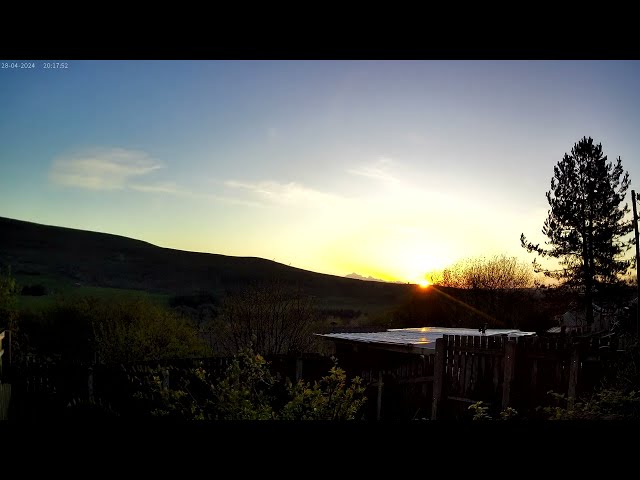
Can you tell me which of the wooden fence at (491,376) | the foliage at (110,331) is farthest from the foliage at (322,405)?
the foliage at (110,331)

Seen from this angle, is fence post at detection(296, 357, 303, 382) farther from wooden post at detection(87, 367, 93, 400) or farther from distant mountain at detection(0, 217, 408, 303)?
distant mountain at detection(0, 217, 408, 303)

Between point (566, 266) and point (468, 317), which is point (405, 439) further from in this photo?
point (566, 266)

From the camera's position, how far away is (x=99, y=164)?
35.0 feet

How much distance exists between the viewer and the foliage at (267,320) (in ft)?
50.7

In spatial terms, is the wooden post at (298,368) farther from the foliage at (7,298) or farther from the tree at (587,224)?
the tree at (587,224)

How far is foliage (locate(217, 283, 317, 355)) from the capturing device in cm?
1546

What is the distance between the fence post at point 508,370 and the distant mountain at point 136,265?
1122 inches

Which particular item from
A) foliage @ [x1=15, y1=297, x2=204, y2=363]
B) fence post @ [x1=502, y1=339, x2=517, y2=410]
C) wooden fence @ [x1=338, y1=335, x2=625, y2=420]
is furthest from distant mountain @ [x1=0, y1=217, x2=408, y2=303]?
fence post @ [x1=502, y1=339, x2=517, y2=410]

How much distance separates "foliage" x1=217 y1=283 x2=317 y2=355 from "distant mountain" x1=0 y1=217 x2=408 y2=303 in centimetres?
1966

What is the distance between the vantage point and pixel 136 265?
139 ft

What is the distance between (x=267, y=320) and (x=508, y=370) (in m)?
9.14

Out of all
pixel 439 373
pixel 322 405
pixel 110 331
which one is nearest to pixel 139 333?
pixel 110 331

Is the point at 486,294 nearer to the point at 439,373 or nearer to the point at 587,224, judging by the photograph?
the point at 587,224
